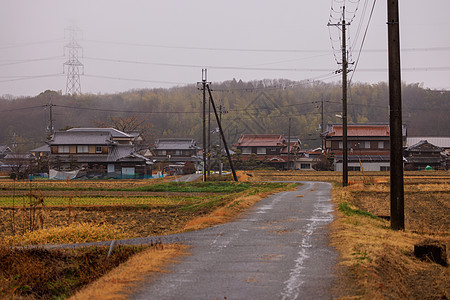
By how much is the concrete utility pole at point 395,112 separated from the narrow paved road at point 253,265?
2.19 meters

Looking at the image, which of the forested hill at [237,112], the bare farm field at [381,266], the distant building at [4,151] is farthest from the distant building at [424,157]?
the distant building at [4,151]

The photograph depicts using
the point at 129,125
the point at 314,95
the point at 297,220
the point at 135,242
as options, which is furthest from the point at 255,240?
the point at 314,95

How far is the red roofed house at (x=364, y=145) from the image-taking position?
7394cm

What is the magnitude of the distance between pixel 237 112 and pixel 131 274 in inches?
4538

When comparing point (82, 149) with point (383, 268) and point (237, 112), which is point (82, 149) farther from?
point (383, 268)

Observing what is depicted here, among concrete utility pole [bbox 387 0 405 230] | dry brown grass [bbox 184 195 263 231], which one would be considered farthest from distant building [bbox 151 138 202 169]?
concrete utility pole [bbox 387 0 405 230]

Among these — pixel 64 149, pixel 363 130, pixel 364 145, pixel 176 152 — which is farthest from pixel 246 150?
pixel 64 149

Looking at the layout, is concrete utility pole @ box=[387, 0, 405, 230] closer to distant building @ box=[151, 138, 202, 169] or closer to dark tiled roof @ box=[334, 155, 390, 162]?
dark tiled roof @ box=[334, 155, 390, 162]

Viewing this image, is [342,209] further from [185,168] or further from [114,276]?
[185,168]

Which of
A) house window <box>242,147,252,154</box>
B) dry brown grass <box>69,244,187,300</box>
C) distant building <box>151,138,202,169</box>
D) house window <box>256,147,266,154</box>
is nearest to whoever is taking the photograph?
dry brown grass <box>69,244,187,300</box>

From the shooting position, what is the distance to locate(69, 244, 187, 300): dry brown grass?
718 centimetres

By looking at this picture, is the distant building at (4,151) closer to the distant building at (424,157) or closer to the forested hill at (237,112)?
the forested hill at (237,112)

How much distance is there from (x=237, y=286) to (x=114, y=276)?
6.81 feet

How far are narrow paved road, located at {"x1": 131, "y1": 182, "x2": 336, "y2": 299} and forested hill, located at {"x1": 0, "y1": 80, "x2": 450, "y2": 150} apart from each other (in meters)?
100
